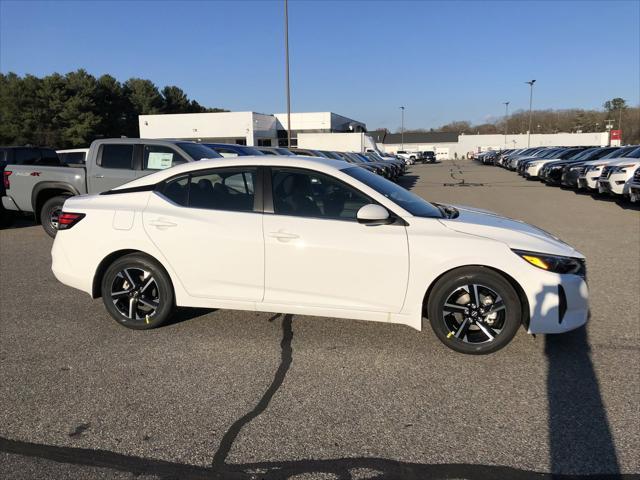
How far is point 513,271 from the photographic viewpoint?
155 inches

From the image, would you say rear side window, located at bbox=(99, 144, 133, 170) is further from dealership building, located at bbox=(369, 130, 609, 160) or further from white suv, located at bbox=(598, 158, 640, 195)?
dealership building, located at bbox=(369, 130, 609, 160)

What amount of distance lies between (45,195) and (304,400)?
8878mm

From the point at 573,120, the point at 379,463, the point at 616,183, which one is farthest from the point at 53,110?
the point at 573,120

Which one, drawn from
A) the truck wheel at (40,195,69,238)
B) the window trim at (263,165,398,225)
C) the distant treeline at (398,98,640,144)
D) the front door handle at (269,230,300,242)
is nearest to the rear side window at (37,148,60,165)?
the truck wheel at (40,195,69,238)

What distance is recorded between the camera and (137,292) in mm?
4746

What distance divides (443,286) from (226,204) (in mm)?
2003

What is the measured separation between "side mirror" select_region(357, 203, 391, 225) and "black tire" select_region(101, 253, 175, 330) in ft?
6.23

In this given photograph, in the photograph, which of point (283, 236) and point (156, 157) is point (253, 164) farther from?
point (156, 157)

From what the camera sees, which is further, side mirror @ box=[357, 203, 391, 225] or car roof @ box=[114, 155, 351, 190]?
car roof @ box=[114, 155, 351, 190]

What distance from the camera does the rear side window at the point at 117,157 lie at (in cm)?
959

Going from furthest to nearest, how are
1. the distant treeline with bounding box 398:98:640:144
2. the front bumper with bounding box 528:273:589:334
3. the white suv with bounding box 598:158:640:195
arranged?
the distant treeline with bounding box 398:98:640:144, the white suv with bounding box 598:158:640:195, the front bumper with bounding box 528:273:589:334

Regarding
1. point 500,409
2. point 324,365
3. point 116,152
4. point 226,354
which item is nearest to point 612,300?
point 500,409

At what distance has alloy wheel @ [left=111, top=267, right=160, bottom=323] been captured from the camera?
4.72 m

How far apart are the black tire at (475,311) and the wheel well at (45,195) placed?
8548 mm
